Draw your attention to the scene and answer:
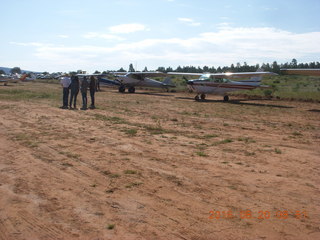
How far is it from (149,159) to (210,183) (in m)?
1.69

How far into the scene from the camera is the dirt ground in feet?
11.7

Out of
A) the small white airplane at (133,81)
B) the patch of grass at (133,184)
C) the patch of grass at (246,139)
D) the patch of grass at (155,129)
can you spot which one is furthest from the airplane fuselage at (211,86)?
the patch of grass at (133,184)

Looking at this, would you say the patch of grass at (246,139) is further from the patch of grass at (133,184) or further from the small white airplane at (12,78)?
the small white airplane at (12,78)

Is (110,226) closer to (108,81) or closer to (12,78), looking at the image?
(108,81)

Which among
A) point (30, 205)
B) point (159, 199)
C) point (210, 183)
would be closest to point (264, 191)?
point (210, 183)

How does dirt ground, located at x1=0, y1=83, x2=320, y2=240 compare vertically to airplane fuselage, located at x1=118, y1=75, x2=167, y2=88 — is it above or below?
below

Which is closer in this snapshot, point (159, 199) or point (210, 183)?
point (159, 199)

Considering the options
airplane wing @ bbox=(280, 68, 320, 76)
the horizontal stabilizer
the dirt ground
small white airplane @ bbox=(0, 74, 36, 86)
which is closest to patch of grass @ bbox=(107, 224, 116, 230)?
the dirt ground

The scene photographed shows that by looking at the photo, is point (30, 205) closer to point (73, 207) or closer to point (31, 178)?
point (73, 207)

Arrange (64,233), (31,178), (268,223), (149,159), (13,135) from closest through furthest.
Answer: (64,233) < (268,223) < (31,178) < (149,159) < (13,135)

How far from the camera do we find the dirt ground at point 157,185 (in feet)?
11.7

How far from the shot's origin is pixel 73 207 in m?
4.05

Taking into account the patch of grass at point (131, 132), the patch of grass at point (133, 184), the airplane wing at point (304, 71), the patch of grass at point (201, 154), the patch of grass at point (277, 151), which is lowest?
the patch of grass at point (133, 184)

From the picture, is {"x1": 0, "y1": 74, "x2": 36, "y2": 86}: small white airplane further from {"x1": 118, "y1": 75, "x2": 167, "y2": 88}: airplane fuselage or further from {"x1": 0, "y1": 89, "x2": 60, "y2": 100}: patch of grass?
{"x1": 118, "y1": 75, "x2": 167, "y2": 88}: airplane fuselage
